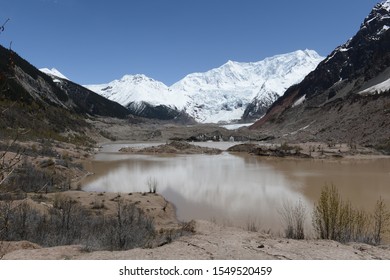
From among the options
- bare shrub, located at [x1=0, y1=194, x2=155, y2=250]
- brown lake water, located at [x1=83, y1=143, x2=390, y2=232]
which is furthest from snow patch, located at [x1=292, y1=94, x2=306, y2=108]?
bare shrub, located at [x1=0, y1=194, x2=155, y2=250]

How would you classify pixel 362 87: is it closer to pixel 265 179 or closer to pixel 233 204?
pixel 265 179

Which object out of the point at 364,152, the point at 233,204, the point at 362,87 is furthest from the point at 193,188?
the point at 362,87

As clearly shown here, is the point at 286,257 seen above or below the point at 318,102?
below

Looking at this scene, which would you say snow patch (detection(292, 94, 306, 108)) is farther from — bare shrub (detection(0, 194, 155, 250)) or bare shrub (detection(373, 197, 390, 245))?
bare shrub (detection(0, 194, 155, 250))

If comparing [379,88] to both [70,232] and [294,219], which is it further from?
[70,232]

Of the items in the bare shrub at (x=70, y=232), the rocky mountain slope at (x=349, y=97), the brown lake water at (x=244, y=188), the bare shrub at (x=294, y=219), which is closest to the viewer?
the bare shrub at (x=70, y=232)

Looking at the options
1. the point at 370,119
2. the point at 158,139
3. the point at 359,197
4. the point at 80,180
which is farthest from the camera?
the point at 158,139

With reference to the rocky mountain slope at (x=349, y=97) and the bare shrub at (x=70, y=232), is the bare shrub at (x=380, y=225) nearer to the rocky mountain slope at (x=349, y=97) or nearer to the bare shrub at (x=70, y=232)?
the bare shrub at (x=70, y=232)

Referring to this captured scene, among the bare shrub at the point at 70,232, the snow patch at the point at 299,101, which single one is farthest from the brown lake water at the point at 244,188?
the snow patch at the point at 299,101

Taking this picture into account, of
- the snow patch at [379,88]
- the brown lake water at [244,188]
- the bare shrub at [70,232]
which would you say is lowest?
the brown lake water at [244,188]
